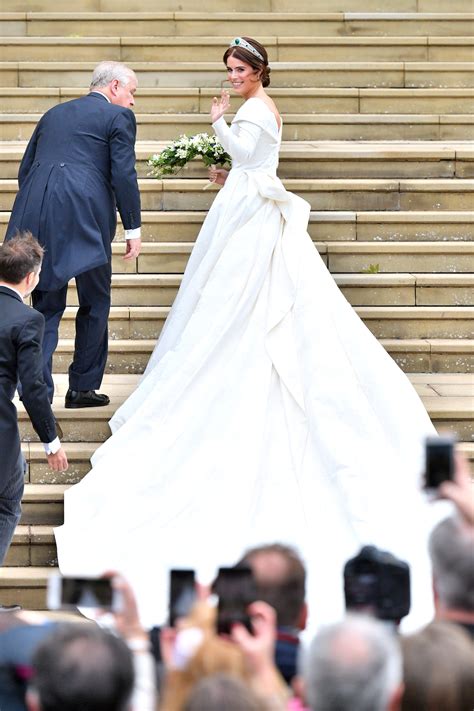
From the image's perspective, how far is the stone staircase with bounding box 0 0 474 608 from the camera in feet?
24.6

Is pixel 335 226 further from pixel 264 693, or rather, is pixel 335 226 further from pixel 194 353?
pixel 264 693

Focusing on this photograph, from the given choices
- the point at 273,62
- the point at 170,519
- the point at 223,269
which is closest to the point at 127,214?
the point at 223,269

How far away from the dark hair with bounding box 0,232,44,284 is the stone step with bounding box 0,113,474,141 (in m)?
4.13

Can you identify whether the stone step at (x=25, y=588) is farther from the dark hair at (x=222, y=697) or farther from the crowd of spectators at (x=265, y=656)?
the dark hair at (x=222, y=697)

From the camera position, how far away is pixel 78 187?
6730mm

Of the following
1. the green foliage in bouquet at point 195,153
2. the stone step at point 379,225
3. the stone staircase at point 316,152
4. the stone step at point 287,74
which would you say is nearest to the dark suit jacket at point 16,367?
the stone staircase at point 316,152

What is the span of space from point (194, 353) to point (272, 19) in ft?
15.9

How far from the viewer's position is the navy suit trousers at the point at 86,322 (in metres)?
6.78

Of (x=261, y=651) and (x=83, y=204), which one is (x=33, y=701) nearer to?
(x=261, y=651)

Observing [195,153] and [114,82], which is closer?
[114,82]

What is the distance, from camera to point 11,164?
29.0 feet

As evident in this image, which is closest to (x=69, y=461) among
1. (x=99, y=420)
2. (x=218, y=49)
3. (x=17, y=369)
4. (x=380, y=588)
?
(x=99, y=420)

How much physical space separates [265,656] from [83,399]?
4333 mm

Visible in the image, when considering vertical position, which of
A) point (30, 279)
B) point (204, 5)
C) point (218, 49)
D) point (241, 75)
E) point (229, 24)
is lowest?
point (30, 279)
